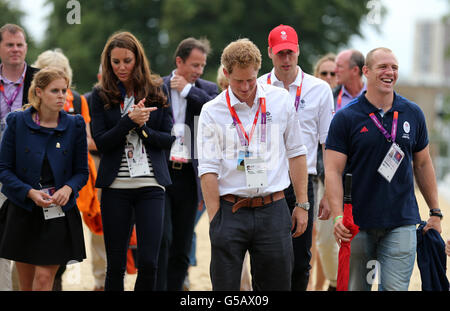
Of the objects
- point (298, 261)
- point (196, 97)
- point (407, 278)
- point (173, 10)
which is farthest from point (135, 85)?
point (173, 10)

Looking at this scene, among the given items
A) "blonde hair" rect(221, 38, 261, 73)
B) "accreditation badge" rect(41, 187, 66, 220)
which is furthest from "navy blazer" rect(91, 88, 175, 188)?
"blonde hair" rect(221, 38, 261, 73)

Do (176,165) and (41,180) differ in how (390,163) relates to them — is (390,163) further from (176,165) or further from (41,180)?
(41,180)

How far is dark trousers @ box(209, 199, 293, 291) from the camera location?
496 centimetres

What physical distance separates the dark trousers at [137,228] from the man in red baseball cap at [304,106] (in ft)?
3.95

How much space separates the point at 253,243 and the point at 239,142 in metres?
0.69

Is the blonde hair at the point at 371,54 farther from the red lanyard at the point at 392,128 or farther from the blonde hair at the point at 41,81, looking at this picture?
the blonde hair at the point at 41,81

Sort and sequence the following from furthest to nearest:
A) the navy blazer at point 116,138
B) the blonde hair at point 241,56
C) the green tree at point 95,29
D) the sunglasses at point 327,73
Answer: the green tree at point 95,29 → the sunglasses at point 327,73 → the navy blazer at point 116,138 → the blonde hair at point 241,56

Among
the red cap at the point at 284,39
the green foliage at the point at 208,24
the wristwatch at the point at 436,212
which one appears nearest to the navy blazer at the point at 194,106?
the red cap at the point at 284,39

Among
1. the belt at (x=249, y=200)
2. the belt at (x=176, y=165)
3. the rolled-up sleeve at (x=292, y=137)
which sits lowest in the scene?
→ the belt at (x=176, y=165)

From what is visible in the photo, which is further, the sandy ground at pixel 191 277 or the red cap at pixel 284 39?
the sandy ground at pixel 191 277

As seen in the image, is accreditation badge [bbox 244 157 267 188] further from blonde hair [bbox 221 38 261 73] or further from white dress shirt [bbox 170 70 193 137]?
white dress shirt [bbox 170 70 193 137]

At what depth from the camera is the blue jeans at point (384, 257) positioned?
528 centimetres

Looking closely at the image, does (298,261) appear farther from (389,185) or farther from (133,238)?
(133,238)

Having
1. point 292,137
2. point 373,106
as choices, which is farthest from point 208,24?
point 292,137
